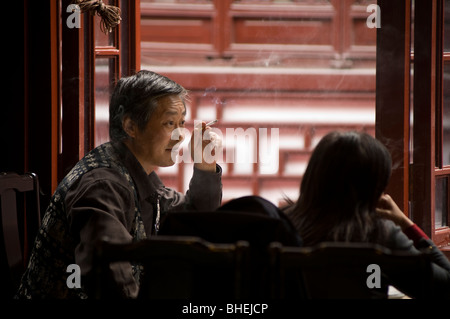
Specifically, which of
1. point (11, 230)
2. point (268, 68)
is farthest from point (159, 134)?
point (268, 68)

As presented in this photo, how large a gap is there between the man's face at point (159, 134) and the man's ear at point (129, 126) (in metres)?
0.01

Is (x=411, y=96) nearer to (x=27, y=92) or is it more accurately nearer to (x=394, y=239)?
(x=394, y=239)

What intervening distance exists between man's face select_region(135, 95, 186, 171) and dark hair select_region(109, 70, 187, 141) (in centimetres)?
2

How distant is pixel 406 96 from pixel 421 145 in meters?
0.18

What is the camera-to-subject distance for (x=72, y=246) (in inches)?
56.9

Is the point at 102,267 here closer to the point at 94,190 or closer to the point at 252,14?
the point at 94,190

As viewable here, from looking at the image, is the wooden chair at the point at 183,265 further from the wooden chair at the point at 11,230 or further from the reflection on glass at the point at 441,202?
the reflection on glass at the point at 441,202

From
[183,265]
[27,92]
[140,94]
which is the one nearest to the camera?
[183,265]

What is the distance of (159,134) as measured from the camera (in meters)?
1.62

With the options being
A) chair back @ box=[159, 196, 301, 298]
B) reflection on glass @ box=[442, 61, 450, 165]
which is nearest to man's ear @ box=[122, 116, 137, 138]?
chair back @ box=[159, 196, 301, 298]

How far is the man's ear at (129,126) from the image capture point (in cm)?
161

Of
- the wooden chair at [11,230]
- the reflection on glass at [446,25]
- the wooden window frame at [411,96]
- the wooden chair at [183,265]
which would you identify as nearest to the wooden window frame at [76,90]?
the wooden chair at [11,230]

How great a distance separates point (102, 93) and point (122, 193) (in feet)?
3.11
